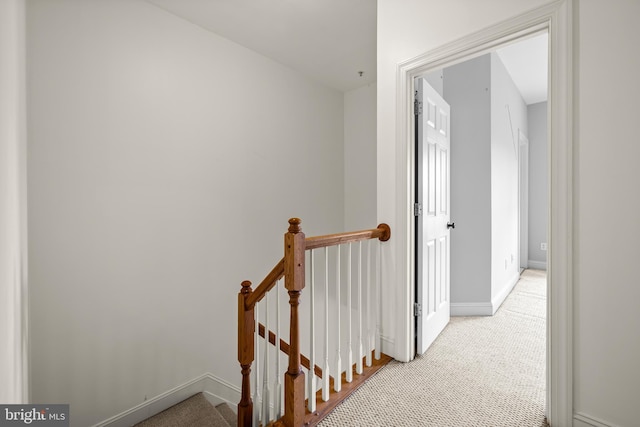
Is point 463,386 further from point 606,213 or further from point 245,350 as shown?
point 245,350

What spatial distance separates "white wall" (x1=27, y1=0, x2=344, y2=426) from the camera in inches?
75.1

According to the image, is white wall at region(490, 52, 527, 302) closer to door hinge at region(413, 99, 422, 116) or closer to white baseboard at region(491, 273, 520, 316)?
white baseboard at region(491, 273, 520, 316)

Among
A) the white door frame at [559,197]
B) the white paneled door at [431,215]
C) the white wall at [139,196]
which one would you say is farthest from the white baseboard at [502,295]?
the white wall at [139,196]

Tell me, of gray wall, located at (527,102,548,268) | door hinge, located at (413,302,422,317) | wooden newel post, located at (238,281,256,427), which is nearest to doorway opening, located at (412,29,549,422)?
door hinge, located at (413,302,422,317)

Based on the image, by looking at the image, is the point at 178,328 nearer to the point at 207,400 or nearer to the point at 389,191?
the point at 207,400

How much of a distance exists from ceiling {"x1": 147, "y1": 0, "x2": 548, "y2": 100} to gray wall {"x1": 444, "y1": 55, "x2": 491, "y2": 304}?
496 millimetres

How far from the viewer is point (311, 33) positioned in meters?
2.72

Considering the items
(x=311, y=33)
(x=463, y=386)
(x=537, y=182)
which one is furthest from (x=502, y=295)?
(x=311, y=33)

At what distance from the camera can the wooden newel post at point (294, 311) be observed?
147 centimetres

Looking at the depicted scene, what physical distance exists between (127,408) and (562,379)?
8.97ft

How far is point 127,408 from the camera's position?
2.21 metres

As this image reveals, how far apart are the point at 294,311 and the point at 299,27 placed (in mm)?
2389

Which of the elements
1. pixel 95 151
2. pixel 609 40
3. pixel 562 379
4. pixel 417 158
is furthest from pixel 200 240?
pixel 609 40

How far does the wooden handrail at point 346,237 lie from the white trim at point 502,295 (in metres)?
1.77
